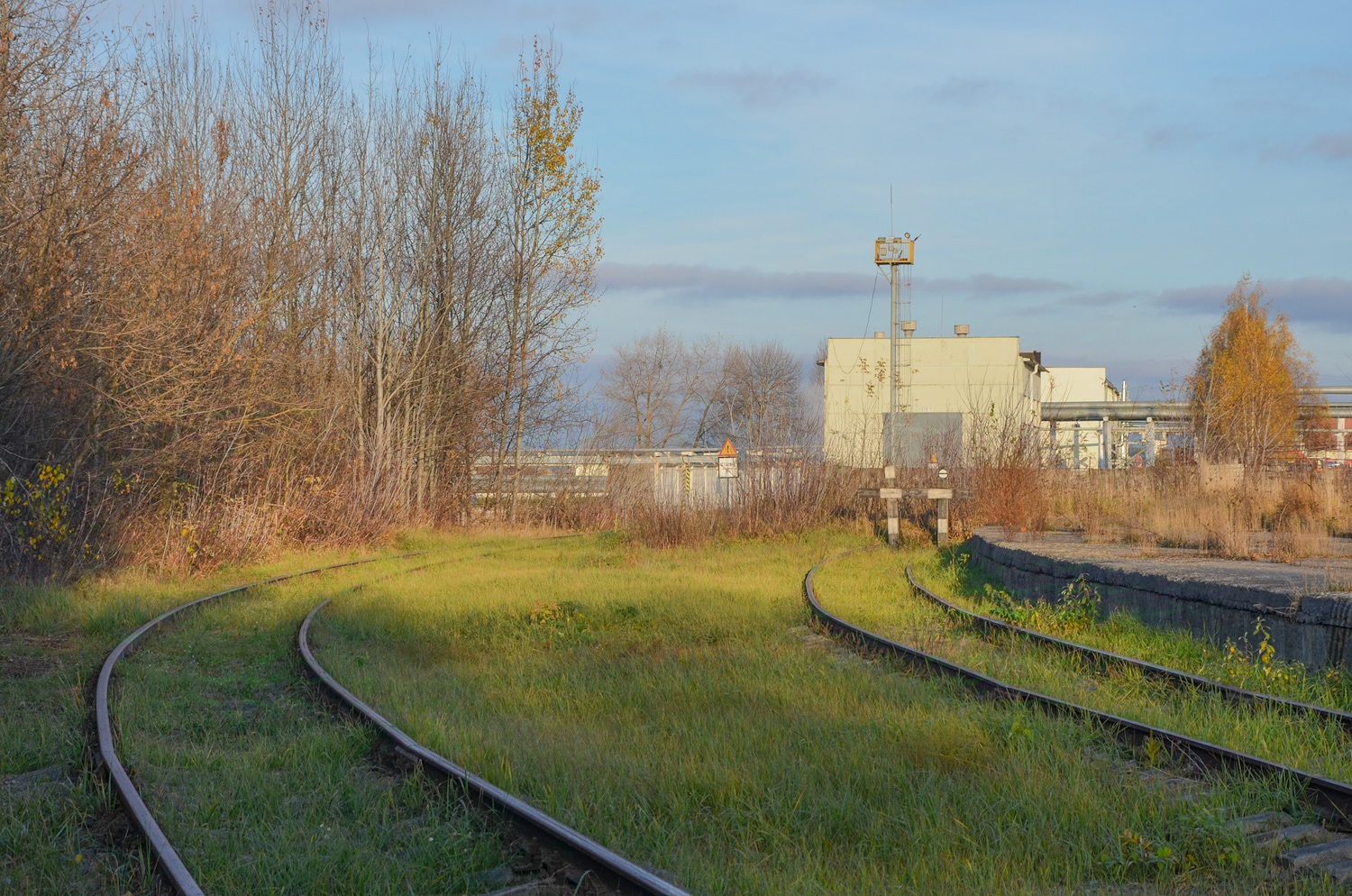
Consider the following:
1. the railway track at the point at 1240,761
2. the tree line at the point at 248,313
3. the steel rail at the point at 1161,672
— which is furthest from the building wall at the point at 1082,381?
the railway track at the point at 1240,761

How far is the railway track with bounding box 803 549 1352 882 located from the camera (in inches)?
168

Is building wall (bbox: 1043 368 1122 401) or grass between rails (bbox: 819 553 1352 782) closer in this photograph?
grass between rails (bbox: 819 553 1352 782)

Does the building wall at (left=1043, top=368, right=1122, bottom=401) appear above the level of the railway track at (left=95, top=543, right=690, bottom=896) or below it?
above

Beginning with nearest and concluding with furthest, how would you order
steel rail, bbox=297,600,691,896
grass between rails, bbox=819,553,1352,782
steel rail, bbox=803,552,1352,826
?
steel rail, bbox=297,600,691,896 < steel rail, bbox=803,552,1352,826 < grass between rails, bbox=819,553,1352,782

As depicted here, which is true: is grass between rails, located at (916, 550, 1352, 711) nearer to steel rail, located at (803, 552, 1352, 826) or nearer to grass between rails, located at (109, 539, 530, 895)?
steel rail, located at (803, 552, 1352, 826)

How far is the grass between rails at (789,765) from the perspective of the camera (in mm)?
4293

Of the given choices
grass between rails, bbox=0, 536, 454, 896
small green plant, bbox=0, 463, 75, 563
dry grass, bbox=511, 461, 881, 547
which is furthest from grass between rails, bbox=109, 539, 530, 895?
dry grass, bbox=511, 461, 881, 547

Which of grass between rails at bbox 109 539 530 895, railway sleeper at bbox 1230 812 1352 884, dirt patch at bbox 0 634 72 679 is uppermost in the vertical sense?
railway sleeper at bbox 1230 812 1352 884

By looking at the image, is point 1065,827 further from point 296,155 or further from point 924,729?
point 296,155

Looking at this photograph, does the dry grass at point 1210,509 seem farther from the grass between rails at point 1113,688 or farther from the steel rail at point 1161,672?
the grass between rails at point 1113,688

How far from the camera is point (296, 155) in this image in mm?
25844

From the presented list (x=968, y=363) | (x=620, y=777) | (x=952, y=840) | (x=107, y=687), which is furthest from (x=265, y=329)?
(x=968, y=363)

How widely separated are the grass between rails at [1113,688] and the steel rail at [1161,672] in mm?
70

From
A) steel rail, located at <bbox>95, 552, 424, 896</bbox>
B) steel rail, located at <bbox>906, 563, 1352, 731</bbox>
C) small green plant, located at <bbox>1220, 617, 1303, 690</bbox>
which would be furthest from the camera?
small green plant, located at <bbox>1220, 617, 1303, 690</bbox>
